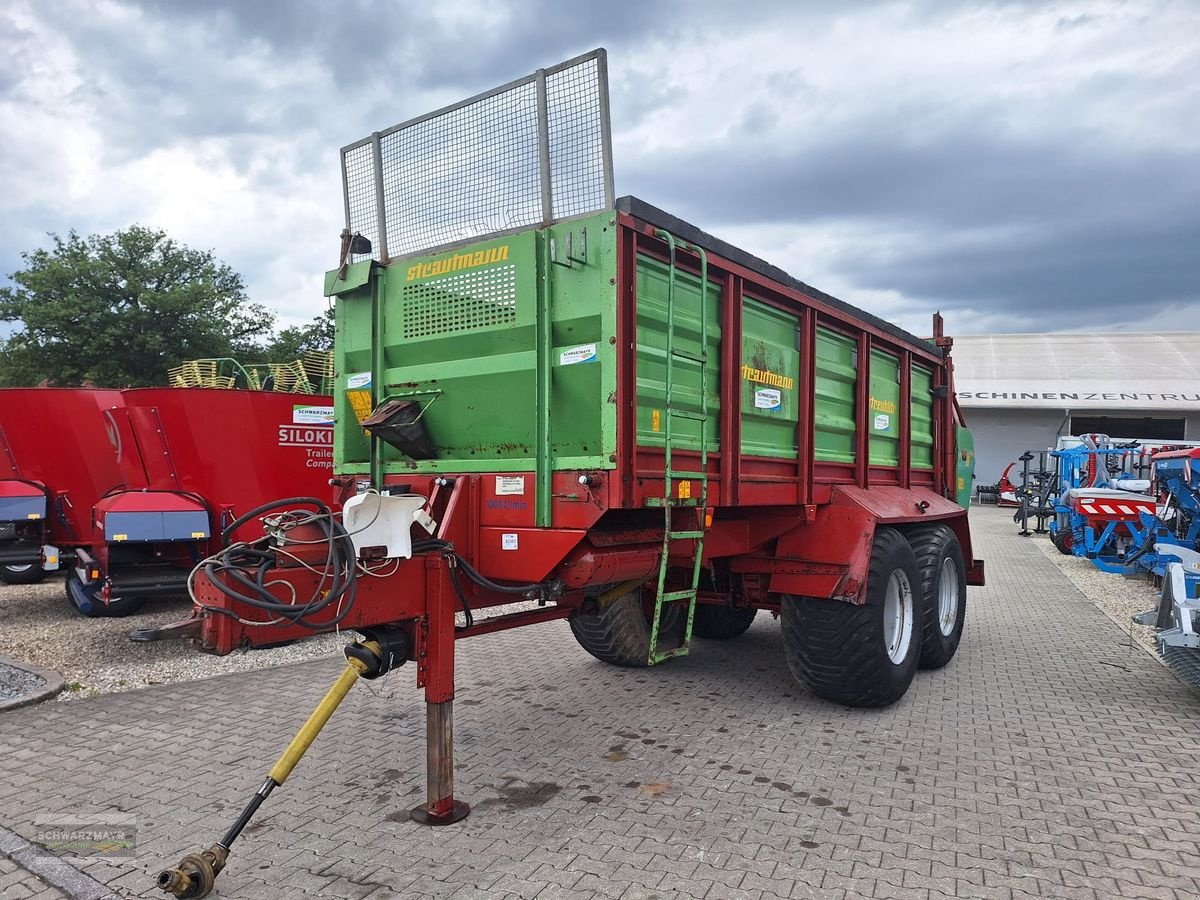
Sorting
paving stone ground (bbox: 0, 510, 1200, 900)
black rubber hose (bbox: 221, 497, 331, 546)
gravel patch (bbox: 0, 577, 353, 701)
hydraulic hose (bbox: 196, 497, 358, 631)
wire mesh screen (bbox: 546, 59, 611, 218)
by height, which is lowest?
paving stone ground (bbox: 0, 510, 1200, 900)

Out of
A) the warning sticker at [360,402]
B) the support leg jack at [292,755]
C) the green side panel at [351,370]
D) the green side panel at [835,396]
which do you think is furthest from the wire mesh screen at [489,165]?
the green side panel at [835,396]

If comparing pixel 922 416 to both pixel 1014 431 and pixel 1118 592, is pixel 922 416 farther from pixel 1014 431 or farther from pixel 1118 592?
pixel 1014 431

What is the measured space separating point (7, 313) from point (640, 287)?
24.1 metres

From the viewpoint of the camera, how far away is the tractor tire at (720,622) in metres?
7.04

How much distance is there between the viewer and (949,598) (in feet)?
21.8

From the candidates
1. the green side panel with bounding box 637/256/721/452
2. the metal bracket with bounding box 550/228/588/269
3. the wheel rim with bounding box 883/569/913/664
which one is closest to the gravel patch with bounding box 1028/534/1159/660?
the wheel rim with bounding box 883/569/913/664

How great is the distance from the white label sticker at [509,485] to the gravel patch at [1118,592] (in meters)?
5.90

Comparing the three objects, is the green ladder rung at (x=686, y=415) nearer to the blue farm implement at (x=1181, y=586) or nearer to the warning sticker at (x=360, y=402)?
the warning sticker at (x=360, y=402)

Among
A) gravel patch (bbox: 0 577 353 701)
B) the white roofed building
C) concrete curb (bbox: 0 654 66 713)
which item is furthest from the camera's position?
the white roofed building

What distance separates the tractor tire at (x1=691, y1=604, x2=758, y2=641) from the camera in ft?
23.1

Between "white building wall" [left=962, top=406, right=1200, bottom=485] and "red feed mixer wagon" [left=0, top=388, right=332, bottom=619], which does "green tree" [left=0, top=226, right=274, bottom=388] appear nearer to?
"red feed mixer wagon" [left=0, top=388, right=332, bottom=619]

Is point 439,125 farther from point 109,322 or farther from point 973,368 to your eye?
point 973,368

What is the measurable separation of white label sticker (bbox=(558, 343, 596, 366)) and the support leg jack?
1.37 metres

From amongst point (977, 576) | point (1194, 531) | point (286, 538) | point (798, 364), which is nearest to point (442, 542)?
point (286, 538)
